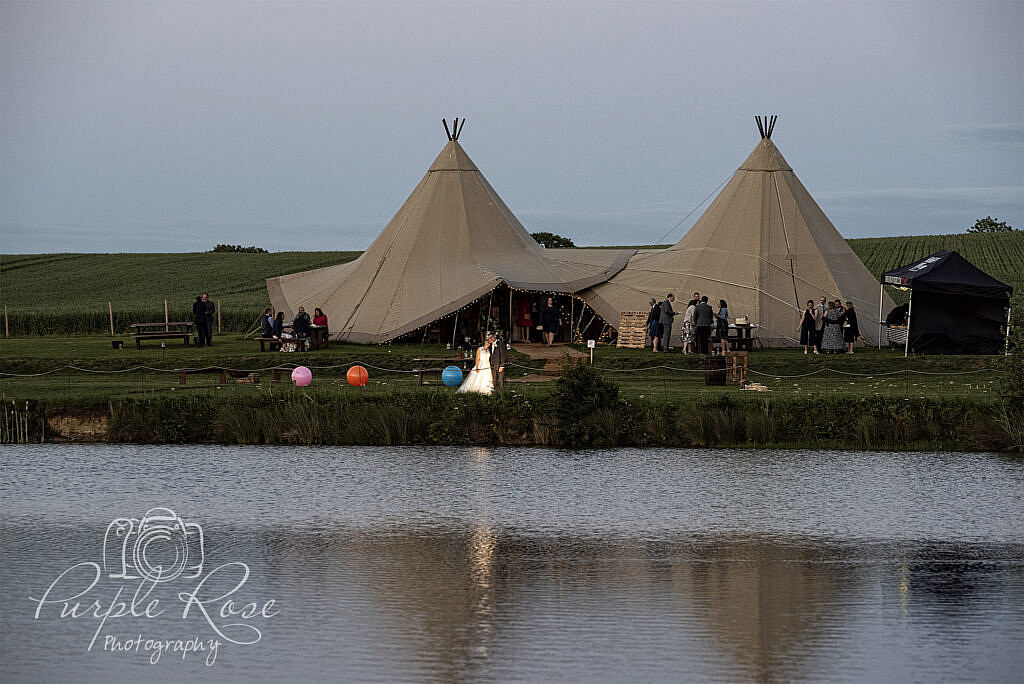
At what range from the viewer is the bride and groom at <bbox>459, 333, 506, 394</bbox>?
68.8 ft

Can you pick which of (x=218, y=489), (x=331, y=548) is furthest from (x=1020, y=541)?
(x=218, y=489)

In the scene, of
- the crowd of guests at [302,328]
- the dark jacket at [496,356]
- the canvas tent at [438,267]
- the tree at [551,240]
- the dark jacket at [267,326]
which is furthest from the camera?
the tree at [551,240]

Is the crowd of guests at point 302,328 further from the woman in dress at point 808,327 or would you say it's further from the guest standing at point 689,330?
the woman in dress at point 808,327

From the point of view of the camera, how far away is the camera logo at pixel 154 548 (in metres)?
12.5

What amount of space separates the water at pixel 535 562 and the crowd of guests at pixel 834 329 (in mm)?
9473

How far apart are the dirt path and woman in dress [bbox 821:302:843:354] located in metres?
5.28

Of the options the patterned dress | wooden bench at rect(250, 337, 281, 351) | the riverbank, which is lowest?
the riverbank

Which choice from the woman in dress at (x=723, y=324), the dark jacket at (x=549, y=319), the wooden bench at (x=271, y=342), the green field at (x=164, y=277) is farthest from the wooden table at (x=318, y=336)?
the green field at (x=164, y=277)

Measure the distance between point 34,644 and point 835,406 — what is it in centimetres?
1249

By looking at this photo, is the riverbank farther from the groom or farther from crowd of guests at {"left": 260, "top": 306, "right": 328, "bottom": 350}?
crowd of guests at {"left": 260, "top": 306, "right": 328, "bottom": 350}

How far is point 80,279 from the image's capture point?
62.4 meters

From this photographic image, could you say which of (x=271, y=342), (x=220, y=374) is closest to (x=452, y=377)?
Result: (x=220, y=374)

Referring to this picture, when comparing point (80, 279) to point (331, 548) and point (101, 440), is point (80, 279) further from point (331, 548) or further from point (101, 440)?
point (331, 548)

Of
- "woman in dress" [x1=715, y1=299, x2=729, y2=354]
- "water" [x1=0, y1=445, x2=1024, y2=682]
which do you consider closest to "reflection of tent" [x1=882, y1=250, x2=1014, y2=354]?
"woman in dress" [x1=715, y1=299, x2=729, y2=354]
